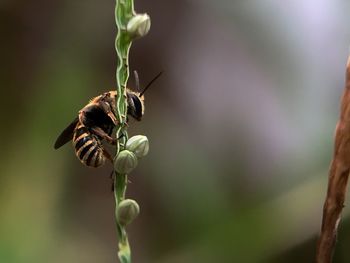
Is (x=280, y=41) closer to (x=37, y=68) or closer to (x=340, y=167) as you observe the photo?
(x=37, y=68)

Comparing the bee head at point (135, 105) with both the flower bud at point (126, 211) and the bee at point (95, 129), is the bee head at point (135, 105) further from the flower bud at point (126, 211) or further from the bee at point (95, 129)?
the flower bud at point (126, 211)

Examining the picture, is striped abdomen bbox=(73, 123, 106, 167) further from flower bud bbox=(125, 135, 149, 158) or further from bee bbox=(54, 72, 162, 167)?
flower bud bbox=(125, 135, 149, 158)

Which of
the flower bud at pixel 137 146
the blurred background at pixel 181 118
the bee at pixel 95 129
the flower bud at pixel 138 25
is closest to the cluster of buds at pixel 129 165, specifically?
the flower bud at pixel 137 146

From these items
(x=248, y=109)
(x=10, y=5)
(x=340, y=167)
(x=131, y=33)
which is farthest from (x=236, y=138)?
(x=131, y=33)

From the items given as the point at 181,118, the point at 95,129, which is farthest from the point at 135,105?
the point at 181,118

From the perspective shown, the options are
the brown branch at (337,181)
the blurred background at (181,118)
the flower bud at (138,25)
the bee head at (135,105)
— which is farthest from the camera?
the blurred background at (181,118)
